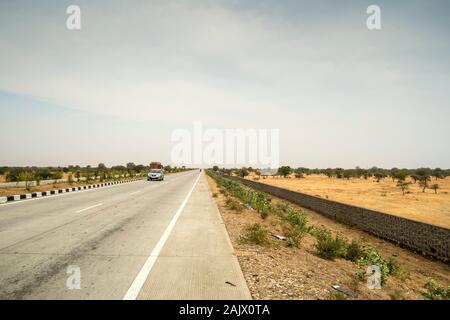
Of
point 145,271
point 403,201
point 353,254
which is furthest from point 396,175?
point 145,271

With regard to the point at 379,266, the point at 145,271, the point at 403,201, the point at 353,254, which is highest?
the point at 145,271

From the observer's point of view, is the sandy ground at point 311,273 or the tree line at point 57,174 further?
the tree line at point 57,174

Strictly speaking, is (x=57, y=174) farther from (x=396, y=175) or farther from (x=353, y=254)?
(x=396, y=175)

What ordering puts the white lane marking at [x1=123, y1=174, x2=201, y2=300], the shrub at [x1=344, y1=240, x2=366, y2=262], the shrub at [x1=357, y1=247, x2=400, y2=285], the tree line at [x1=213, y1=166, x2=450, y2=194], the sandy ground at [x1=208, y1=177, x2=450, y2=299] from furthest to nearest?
the tree line at [x1=213, y1=166, x2=450, y2=194], the shrub at [x1=344, y1=240, x2=366, y2=262], the shrub at [x1=357, y1=247, x2=400, y2=285], the sandy ground at [x1=208, y1=177, x2=450, y2=299], the white lane marking at [x1=123, y1=174, x2=201, y2=300]

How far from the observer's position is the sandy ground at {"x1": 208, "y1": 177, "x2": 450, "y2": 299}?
465 centimetres

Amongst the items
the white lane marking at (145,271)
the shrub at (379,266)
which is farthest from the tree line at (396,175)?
the white lane marking at (145,271)

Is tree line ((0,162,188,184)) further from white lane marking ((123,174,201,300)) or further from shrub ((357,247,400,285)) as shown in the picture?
shrub ((357,247,400,285))

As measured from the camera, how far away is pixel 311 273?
5.65 meters

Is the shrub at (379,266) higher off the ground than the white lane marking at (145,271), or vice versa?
the white lane marking at (145,271)

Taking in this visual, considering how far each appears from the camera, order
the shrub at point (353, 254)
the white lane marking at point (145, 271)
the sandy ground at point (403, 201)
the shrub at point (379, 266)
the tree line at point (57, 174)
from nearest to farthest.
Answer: the white lane marking at point (145, 271) < the shrub at point (379, 266) < the shrub at point (353, 254) < the sandy ground at point (403, 201) < the tree line at point (57, 174)

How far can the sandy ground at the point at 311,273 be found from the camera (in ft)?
15.3

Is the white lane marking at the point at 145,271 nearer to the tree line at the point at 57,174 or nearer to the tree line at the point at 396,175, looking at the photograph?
the tree line at the point at 57,174

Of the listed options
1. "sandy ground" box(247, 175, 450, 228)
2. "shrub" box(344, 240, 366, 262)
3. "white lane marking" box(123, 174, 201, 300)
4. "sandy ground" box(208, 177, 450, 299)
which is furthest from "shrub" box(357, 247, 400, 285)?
"sandy ground" box(247, 175, 450, 228)


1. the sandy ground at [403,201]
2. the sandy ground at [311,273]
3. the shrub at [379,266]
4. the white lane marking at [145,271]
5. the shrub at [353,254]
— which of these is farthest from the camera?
the sandy ground at [403,201]
